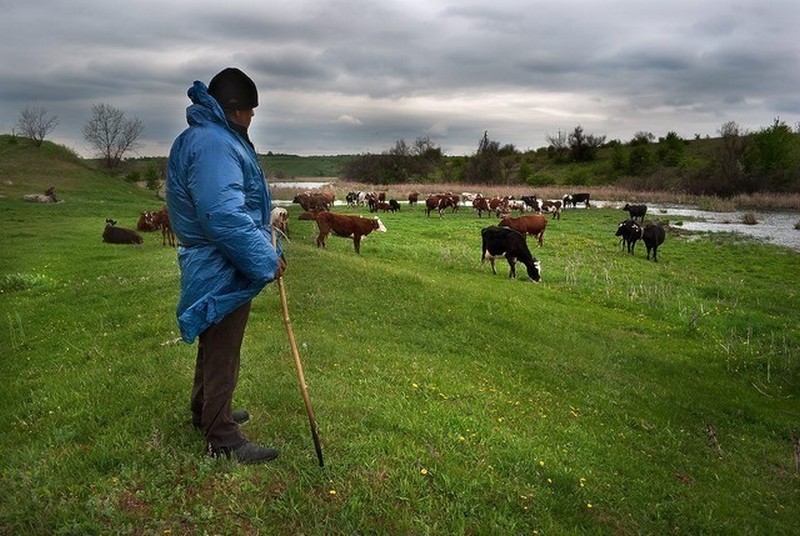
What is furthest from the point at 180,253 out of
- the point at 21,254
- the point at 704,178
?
the point at 704,178

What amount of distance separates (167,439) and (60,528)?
49.5 inches

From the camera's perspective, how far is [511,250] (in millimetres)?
20391

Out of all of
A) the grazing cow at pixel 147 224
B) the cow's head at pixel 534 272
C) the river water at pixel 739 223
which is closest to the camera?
the cow's head at pixel 534 272

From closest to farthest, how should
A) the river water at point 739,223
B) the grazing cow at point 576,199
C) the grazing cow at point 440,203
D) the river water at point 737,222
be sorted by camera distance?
the river water at point 739,223
the river water at point 737,222
the grazing cow at point 440,203
the grazing cow at point 576,199

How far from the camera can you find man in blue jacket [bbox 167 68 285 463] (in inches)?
157

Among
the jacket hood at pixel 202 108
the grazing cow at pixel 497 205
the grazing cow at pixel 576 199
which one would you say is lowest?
the grazing cow at pixel 497 205

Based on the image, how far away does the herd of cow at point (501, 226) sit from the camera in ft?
67.2

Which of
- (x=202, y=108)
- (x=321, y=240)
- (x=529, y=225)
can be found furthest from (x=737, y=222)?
(x=202, y=108)

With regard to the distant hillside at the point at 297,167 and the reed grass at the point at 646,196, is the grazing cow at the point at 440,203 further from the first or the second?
the distant hillside at the point at 297,167

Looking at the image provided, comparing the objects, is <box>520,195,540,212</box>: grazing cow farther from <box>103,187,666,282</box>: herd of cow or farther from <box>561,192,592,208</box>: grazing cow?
<box>561,192,592,208</box>: grazing cow

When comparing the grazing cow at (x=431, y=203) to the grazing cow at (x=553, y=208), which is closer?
the grazing cow at (x=431, y=203)

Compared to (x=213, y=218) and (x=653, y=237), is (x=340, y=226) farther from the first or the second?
(x=213, y=218)

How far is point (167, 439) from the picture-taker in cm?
504

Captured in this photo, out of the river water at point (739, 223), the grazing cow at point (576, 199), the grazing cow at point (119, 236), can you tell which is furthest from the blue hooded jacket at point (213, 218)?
the grazing cow at point (576, 199)
